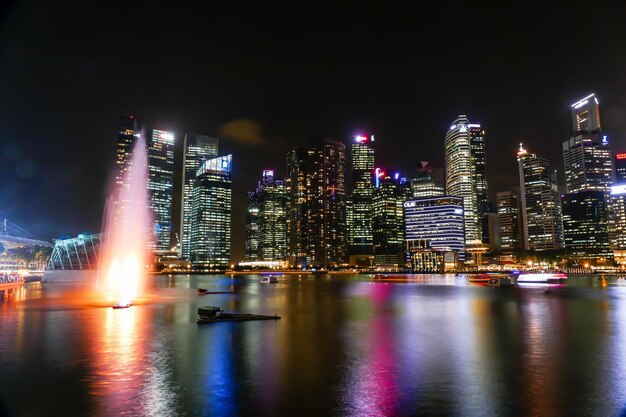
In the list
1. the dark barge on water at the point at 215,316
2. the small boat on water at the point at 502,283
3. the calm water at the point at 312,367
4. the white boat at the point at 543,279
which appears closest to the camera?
the calm water at the point at 312,367

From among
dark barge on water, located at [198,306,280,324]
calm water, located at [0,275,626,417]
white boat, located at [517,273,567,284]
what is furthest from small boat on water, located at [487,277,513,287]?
dark barge on water, located at [198,306,280,324]

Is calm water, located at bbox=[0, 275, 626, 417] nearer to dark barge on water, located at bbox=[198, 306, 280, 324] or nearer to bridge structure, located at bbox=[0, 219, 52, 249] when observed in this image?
dark barge on water, located at bbox=[198, 306, 280, 324]

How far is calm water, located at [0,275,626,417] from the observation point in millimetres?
16984

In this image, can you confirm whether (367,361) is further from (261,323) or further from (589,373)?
(261,323)

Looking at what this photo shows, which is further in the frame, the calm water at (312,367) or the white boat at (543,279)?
the white boat at (543,279)

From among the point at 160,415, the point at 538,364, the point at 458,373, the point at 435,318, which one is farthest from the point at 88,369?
the point at 435,318

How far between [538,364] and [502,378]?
442cm

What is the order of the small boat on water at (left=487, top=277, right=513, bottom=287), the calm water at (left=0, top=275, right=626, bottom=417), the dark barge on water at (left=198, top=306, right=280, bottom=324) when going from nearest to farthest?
the calm water at (left=0, top=275, right=626, bottom=417) < the dark barge on water at (left=198, top=306, right=280, bottom=324) < the small boat on water at (left=487, top=277, right=513, bottom=287)

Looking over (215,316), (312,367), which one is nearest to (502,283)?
(215,316)

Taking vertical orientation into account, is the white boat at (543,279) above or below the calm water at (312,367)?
below

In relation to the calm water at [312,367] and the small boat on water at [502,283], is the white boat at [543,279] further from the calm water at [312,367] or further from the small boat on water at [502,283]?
the calm water at [312,367]

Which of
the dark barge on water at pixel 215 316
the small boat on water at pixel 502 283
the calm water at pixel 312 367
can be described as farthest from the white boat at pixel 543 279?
the dark barge on water at pixel 215 316

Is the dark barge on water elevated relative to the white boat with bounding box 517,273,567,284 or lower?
elevated

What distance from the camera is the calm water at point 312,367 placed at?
17.0m
